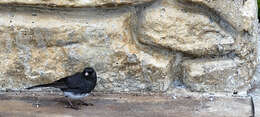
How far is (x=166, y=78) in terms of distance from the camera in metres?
4.12

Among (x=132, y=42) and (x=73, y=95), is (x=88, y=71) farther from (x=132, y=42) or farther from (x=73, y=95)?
(x=132, y=42)

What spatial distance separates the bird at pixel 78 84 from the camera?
3.84m

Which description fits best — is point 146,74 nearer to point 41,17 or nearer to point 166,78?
point 166,78

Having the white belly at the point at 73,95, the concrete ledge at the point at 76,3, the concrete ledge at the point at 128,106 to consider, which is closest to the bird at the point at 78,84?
the white belly at the point at 73,95

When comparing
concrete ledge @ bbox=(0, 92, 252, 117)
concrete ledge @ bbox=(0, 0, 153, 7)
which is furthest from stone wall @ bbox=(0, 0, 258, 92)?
concrete ledge @ bbox=(0, 92, 252, 117)

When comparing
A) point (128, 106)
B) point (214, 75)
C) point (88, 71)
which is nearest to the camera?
point (88, 71)

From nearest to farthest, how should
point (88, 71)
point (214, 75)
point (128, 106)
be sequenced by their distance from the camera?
1. point (88, 71)
2. point (128, 106)
3. point (214, 75)

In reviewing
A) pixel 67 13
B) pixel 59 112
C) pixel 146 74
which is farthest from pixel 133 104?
pixel 67 13

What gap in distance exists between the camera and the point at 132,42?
405cm

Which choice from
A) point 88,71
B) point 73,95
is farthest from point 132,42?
point 73,95

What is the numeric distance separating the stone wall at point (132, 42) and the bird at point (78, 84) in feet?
0.73

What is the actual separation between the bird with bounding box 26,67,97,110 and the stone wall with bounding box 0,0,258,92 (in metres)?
0.22

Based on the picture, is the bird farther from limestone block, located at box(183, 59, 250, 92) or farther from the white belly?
limestone block, located at box(183, 59, 250, 92)

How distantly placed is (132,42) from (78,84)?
54cm
